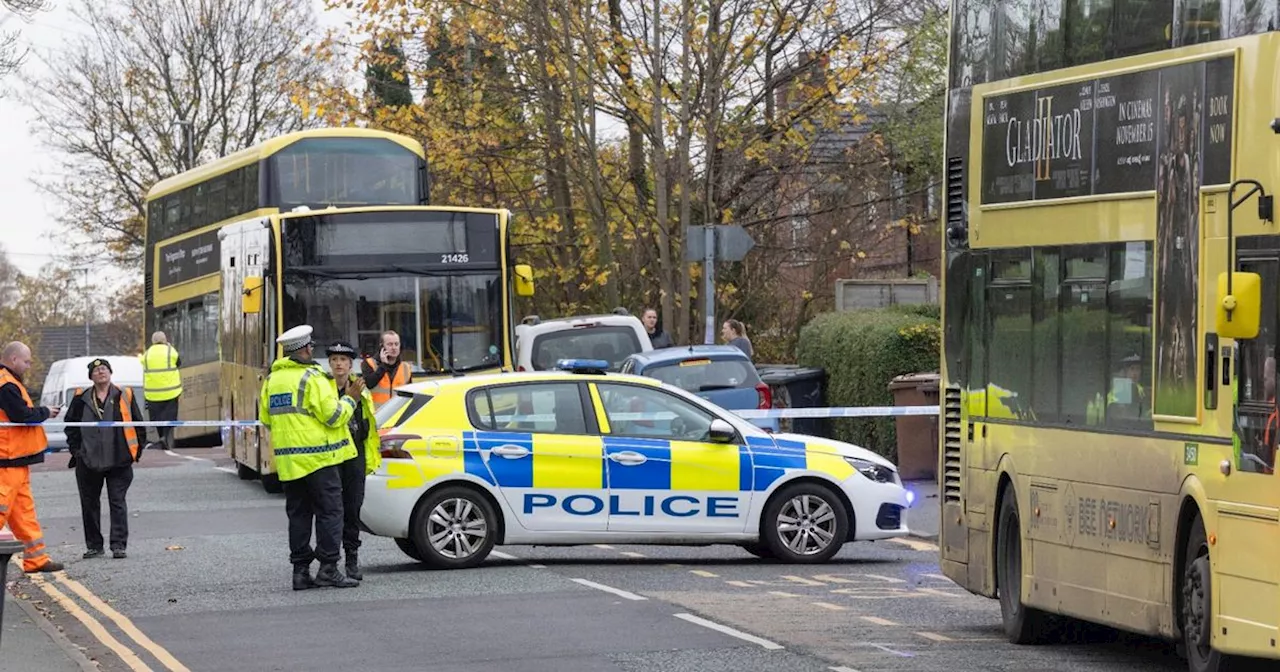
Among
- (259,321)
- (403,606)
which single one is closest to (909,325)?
(259,321)

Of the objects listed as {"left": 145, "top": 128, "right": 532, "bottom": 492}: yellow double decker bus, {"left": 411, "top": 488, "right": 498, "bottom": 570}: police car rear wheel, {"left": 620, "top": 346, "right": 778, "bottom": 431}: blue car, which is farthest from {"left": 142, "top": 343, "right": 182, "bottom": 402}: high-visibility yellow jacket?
{"left": 411, "top": 488, "right": 498, "bottom": 570}: police car rear wheel

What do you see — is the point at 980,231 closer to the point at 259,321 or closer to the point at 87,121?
the point at 259,321

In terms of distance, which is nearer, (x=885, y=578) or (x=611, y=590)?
(x=611, y=590)

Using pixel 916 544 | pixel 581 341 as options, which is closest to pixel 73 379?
pixel 581 341

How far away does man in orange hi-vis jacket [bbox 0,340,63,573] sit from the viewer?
16.1 m

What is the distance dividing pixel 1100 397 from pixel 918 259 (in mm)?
38354

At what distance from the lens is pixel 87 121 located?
6588cm

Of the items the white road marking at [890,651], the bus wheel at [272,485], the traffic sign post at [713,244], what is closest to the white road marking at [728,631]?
the white road marking at [890,651]

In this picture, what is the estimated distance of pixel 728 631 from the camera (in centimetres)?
1192

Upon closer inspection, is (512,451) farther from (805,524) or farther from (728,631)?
(728,631)

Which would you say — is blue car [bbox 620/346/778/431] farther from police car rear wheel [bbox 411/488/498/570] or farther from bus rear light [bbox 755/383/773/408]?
police car rear wheel [bbox 411/488/498/570]

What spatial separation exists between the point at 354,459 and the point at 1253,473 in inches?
297

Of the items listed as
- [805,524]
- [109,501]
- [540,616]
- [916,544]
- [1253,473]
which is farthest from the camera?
[916,544]

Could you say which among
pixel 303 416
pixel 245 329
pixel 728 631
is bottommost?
pixel 728 631
